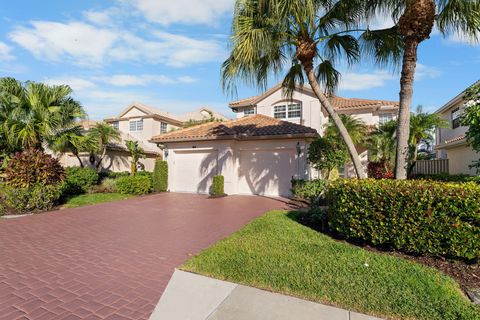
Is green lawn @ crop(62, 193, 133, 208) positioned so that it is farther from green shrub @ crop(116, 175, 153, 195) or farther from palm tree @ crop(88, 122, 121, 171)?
palm tree @ crop(88, 122, 121, 171)

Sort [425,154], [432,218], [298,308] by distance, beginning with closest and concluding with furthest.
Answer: [298,308] < [432,218] < [425,154]

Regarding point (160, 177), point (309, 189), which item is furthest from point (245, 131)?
point (160, 177)

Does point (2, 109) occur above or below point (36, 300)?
above

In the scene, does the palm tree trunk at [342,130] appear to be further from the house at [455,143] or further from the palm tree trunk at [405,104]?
Answer: the house at [455,143]

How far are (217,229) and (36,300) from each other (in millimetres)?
4429

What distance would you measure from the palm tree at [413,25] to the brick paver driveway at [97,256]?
5147 millimetres

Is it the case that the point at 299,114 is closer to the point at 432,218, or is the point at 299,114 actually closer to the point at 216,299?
the point at 432,218

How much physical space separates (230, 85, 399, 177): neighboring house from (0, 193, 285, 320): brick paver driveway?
1318 centimetres

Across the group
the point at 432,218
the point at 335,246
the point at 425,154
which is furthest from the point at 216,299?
the point at 425,154

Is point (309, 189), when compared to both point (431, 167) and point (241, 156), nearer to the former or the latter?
point (241, 156)

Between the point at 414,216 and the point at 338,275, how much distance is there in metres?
2.01

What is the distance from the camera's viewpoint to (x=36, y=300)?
3.61m

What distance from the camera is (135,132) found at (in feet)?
91.4

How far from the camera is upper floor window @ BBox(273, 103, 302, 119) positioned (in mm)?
21406
